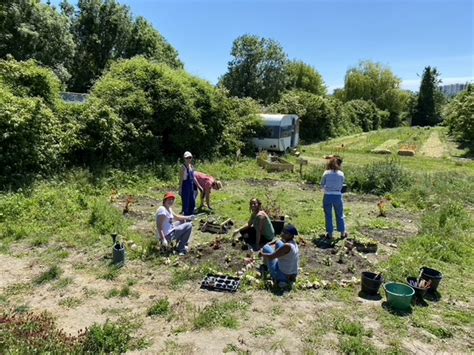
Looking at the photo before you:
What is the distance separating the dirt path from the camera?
90.7 feet

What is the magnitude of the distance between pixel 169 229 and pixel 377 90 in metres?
66.5

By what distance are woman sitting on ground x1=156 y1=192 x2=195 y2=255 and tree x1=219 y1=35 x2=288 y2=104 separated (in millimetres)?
46192

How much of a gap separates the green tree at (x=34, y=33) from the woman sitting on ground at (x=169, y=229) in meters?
24.7

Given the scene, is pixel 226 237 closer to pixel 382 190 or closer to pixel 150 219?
pixel 150 219

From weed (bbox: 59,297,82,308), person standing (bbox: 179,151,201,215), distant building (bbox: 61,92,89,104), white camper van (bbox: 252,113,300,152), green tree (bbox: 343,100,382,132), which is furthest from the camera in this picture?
green tree (bbox: 343,100,382,132)

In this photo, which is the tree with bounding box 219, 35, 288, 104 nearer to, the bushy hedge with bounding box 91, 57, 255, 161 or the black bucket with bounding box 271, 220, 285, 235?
the bushy hedge with bounding box 91, 57, 255, 161

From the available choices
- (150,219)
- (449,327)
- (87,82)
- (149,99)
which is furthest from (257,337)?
(87,82)

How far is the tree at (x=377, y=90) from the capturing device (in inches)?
2630

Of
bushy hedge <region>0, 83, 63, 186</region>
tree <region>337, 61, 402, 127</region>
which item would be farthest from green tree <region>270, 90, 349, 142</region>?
tree <region>337, 61, 402, 127</region>

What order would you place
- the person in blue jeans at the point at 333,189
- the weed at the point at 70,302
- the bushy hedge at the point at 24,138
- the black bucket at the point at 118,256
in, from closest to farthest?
the weed at the point at 70,302 < the black bucket at the point at 118,256 < the person in blue jeans at the point at 333,189 < the bushy hedge at the point at 24,138

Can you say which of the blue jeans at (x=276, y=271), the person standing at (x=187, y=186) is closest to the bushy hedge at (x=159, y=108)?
the person standing at (x=187, y=186)

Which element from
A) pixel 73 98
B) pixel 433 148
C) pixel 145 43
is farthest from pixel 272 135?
pixel 145 43

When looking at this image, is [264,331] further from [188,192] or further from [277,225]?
[188,192]

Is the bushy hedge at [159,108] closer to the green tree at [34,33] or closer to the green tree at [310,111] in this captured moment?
the green tree at [310,111]
